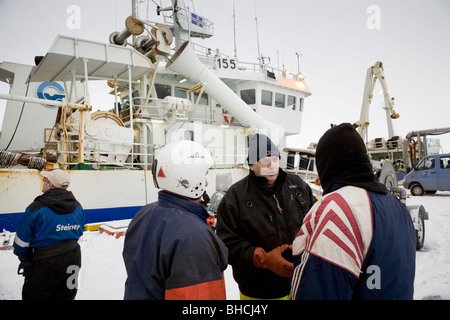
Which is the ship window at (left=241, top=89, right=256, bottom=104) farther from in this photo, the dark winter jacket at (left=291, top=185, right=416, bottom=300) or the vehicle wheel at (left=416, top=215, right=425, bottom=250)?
the dark winter jacket at (left=291, top=185, right=416, bottom=300)

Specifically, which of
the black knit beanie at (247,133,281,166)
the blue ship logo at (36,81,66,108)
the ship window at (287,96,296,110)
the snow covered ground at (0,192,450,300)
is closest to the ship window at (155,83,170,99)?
the blue ship logo at (36,81,66,108)

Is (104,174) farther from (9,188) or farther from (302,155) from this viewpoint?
(302,155)

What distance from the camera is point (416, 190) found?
12648 millimetres

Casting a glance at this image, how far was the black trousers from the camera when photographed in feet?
7.96

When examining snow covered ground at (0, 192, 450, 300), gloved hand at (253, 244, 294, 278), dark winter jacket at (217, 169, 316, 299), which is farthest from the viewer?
snow covered ground at (0, 192, 450, 300)

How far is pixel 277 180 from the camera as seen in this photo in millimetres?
2260

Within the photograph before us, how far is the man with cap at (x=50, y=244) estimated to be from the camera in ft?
8.00

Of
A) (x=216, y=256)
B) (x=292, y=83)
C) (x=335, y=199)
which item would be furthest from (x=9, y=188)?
(x=292, y=83)

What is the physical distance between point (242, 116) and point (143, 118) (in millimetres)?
4142

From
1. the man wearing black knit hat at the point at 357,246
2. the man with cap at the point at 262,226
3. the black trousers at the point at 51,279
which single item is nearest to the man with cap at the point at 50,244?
the black trousers at the point at 51,279

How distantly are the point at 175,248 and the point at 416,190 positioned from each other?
15.0 m

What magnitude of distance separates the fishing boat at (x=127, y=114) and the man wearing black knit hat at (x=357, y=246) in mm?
5474

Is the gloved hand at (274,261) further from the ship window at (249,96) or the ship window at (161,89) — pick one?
the ship window at (249,96)

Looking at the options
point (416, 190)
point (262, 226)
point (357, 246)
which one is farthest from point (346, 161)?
point (416, 190)
